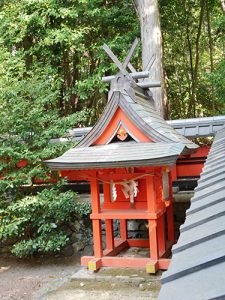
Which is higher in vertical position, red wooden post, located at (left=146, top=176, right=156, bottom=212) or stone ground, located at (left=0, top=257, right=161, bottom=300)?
red wooden post, located at (left=146, top=176, right=156, bottom=212)

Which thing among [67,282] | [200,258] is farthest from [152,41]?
[200,258]

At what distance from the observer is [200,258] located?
1.17 meters

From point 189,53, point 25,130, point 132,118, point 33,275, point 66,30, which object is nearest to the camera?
point 132,118

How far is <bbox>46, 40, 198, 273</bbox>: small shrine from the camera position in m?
6.04

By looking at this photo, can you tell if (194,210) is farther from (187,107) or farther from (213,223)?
(187,107)

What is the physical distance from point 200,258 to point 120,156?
15.7 feet

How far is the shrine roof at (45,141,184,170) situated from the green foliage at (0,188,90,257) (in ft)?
5.78

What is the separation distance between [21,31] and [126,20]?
3.42 metres

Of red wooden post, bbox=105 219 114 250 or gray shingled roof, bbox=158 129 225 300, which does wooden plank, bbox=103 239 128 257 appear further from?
gray shingled roof, bbox=158 129 225 300

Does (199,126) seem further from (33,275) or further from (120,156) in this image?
(33,275)

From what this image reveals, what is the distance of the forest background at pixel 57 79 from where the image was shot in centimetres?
806

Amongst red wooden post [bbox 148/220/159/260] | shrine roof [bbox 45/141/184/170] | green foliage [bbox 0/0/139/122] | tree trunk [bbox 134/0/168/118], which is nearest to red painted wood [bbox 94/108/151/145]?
shrine roof [bbox 45/141/184/170]

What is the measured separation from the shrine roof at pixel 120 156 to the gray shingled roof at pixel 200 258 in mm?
3636

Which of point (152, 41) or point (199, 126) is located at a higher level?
point (152, 41)
